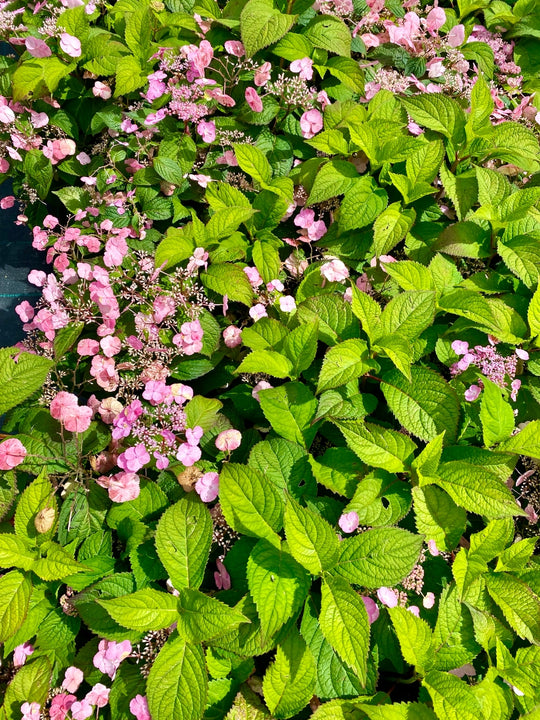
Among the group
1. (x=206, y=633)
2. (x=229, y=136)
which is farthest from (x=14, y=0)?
(x=206, y=633)

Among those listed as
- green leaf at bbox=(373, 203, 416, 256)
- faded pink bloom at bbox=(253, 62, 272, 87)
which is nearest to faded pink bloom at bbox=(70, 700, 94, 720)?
green leaf at bbox=(373, 203, 416, 256)

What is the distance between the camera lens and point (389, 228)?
2.05 m

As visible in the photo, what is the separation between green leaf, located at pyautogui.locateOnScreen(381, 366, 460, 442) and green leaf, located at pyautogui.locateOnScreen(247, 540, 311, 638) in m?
0.58

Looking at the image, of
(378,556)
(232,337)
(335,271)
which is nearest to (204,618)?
(378,556)

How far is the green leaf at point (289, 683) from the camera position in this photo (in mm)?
1451

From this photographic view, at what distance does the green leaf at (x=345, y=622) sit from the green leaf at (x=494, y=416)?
65cm

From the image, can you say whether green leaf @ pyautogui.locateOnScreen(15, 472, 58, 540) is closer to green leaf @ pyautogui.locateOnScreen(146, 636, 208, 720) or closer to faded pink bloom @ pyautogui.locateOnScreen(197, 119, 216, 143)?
green leaf @ pyautogui.locateOnScreen(146, 636, 208, 720)

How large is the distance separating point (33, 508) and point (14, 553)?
0.46 ft

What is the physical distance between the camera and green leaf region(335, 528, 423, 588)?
148 cm

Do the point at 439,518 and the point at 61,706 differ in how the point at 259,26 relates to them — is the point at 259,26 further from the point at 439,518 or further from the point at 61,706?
the point at 61,706

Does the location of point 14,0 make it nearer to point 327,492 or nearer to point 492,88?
point 492,88

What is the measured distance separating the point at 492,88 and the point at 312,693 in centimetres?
272

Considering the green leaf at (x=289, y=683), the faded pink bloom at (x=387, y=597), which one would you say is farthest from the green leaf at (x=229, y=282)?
the green leaf at (x=289, y=683)

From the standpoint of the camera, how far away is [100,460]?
189 centimetres
